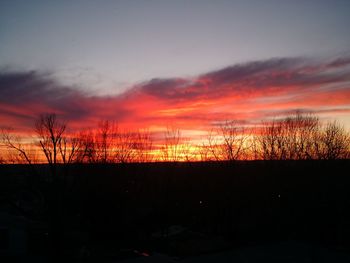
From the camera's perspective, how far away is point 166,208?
39594 millimetres

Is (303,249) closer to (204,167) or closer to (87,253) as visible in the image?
(87,253)

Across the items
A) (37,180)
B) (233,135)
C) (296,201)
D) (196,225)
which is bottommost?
(196,225)

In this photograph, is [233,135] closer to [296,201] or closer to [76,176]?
[296,201]

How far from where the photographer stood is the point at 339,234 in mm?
28125

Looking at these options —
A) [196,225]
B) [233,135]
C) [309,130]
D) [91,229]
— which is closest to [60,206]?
[91,229]

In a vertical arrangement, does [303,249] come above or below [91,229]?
above

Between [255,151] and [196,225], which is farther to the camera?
[255,151]

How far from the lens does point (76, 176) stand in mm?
35562

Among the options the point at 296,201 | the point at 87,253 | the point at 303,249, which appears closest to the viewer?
the point at 303,249

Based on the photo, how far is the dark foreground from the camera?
27344mm

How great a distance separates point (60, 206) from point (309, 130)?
94.6 ft

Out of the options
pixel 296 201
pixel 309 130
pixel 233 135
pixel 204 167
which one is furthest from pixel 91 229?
pixel 309 130

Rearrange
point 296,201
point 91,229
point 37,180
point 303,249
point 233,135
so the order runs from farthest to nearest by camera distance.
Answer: point 233,135 → point 91,229 → point 296,201 → point 37,180 → point 303,249

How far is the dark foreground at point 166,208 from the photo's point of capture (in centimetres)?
2734
